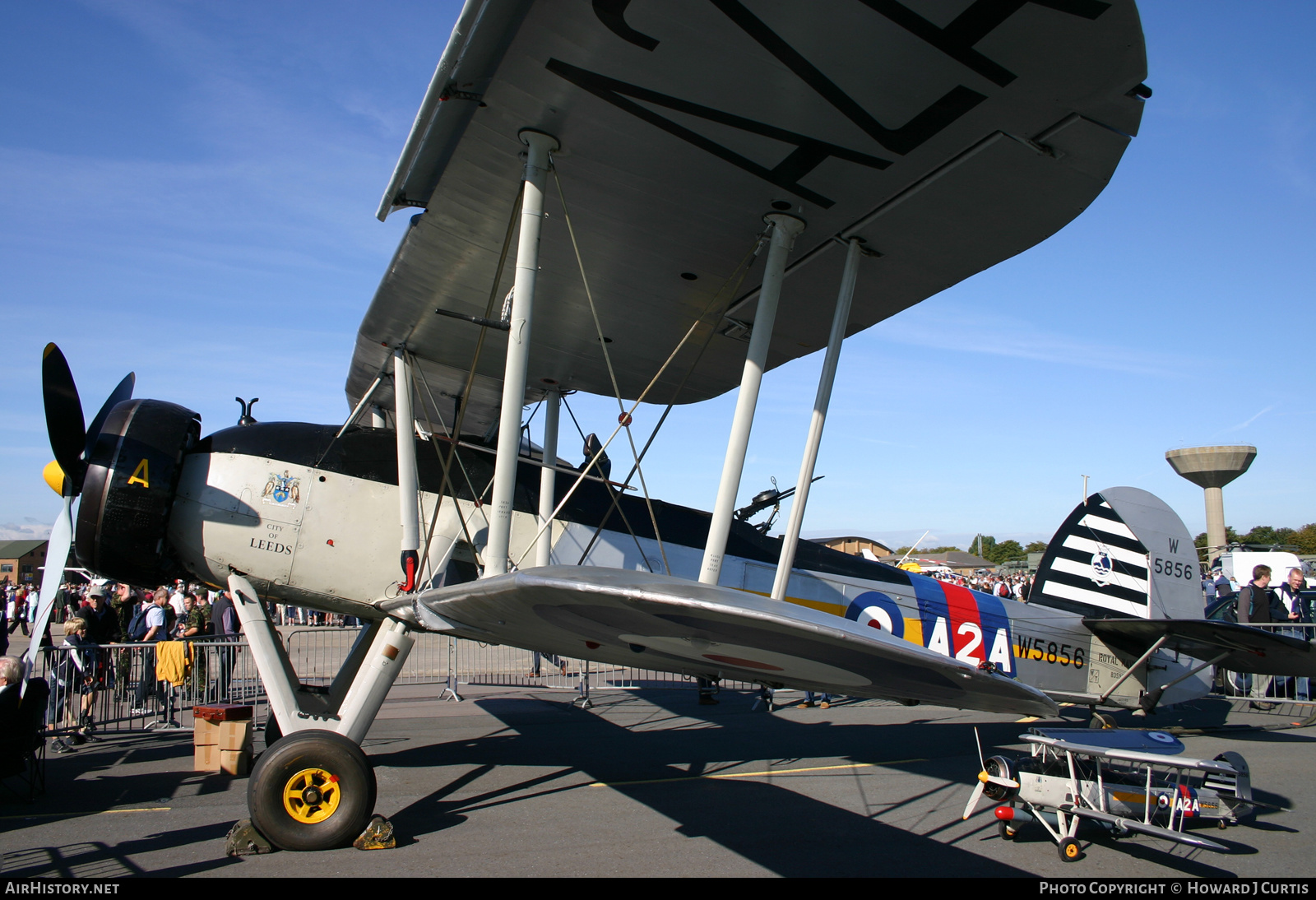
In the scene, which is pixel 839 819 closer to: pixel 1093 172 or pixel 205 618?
pixel 1093 172

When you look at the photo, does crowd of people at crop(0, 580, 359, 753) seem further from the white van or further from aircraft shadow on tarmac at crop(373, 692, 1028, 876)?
the white van

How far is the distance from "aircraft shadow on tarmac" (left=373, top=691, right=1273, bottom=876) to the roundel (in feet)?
4.36

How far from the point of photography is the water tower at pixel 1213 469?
37.0 m

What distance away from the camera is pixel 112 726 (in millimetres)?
9383

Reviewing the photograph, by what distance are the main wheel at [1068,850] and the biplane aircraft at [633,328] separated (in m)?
1.16

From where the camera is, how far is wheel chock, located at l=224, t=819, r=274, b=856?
432 centimetres

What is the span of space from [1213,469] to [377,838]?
44.3 m

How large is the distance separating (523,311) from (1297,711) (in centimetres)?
1245

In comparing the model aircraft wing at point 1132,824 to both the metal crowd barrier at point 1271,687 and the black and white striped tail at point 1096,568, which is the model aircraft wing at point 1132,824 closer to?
the black and white striped tail at point 1096,568

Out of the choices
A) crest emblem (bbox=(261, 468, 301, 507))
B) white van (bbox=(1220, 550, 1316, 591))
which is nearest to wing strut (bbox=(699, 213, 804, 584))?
crest emblem (bbox=(261, 468, 301, 507))

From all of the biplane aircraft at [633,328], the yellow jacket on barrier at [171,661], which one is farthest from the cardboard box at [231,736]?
the yellow jacket on barrier at [171,661]

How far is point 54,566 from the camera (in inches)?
209

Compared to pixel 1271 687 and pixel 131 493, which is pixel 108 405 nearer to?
pixel 131 493
